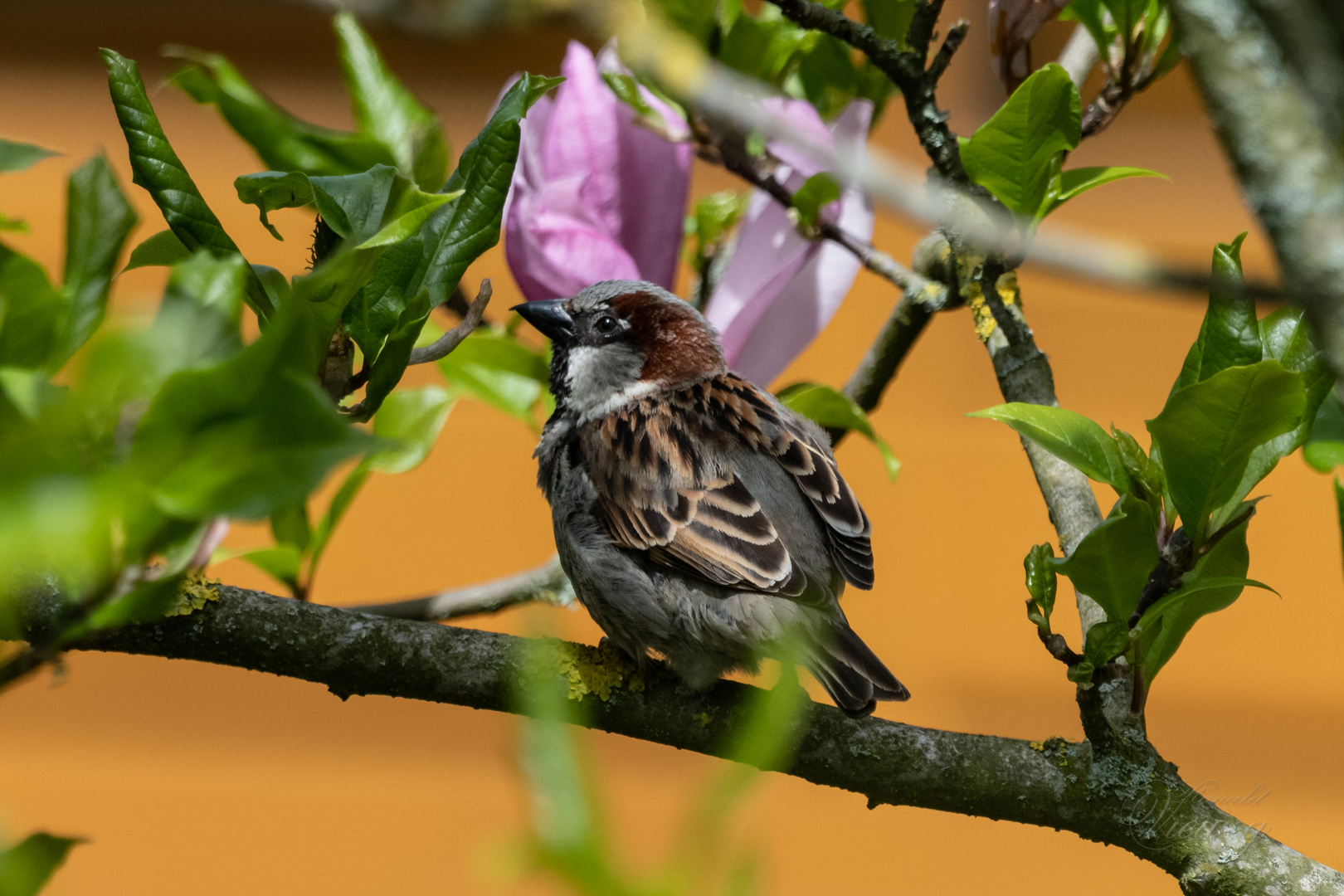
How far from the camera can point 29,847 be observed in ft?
1.01

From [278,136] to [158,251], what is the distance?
0.94ft

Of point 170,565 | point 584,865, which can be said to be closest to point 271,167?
point 170,565

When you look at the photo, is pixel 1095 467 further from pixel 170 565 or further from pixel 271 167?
pixel 271 167

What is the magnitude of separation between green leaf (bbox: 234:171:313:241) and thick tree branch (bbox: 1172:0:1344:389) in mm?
391

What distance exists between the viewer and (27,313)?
35cm

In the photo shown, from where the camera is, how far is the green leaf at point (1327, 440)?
1.70 feet

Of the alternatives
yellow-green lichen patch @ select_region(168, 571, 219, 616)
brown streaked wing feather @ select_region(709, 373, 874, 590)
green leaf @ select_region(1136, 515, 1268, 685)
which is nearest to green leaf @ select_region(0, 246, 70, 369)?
yellow-green lichen patch @ select_region(168, 571, 219, 616)

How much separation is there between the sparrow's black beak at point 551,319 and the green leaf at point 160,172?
470 mm

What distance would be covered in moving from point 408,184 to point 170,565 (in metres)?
0.25

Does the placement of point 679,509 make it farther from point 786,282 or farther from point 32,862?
point 32,862

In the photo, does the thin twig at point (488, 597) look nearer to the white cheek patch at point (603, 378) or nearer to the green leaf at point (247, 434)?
the white cheek patch at point (603, 378)

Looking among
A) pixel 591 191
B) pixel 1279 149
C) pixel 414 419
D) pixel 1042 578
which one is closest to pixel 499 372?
pixel 414 419

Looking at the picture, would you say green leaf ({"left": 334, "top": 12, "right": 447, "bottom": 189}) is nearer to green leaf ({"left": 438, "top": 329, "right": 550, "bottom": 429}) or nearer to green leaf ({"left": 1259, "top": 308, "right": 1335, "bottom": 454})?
green leaf ({"left": 438, "top": 329, "right": 550, "bottom": 429})

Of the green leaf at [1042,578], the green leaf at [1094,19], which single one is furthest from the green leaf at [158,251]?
the green leaf at [1094,19]
